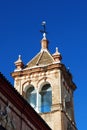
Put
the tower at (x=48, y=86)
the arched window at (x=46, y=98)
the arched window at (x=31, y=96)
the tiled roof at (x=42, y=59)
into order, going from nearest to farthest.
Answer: the tower at (x=48, y=86), the arched window at (x=46, y=98), the arched window at (x=31, y=96), the tiled roof at (x=42, y=59)

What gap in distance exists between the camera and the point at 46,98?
105 ft

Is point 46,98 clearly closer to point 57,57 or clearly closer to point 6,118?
point 57,57

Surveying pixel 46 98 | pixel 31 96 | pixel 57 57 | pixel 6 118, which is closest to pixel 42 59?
pixel 57 57

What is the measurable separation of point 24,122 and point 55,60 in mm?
12029

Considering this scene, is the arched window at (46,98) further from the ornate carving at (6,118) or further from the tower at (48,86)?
the ornate carving at (6,118)

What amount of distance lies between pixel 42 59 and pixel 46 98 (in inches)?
150

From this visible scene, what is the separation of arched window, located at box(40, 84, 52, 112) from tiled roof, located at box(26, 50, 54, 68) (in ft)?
6.58

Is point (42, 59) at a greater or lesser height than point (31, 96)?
greater

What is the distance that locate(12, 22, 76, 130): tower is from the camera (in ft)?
101

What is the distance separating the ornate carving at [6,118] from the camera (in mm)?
18941

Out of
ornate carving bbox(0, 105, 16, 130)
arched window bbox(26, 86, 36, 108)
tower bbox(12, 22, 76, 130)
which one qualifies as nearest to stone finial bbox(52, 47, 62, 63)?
tower bbox(12, 22, 76, 130)

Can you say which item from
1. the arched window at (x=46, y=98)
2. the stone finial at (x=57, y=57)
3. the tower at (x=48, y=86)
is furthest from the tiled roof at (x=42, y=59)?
the arched window at (x=46, y=98)

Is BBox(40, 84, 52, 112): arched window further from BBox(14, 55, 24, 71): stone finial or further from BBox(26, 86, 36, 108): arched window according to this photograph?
BBox(14, 55, 24, 71): stone finial

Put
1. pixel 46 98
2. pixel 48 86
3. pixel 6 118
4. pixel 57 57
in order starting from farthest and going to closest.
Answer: pixel 57 57 → pixel 48 86 → pixel 46 98 → pixel 6 118
